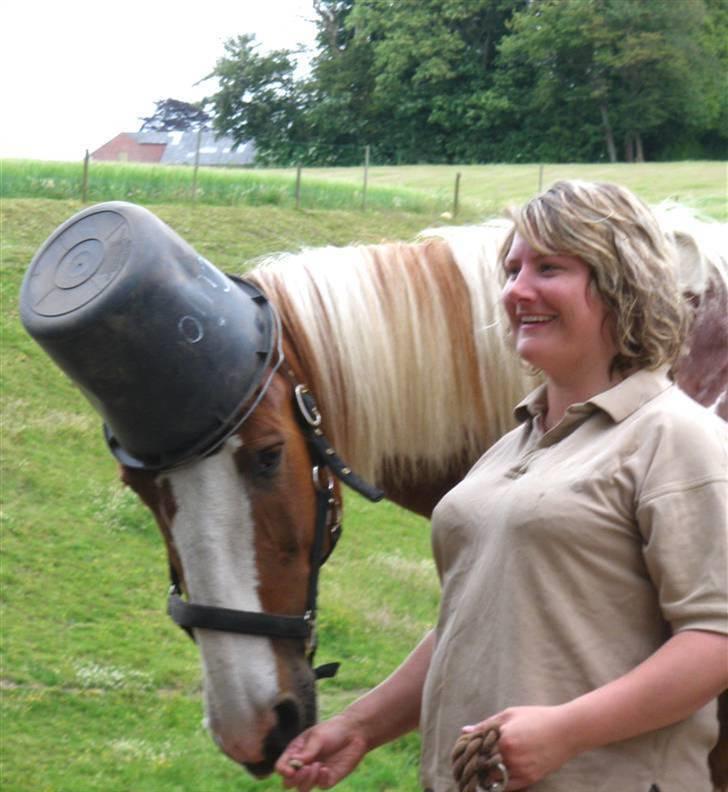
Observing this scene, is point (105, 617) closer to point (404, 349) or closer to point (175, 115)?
point (404, 349)

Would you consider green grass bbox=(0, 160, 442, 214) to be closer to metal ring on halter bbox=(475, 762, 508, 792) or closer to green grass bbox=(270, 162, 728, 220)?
green grass bbox=(270, 162, 728, 220)

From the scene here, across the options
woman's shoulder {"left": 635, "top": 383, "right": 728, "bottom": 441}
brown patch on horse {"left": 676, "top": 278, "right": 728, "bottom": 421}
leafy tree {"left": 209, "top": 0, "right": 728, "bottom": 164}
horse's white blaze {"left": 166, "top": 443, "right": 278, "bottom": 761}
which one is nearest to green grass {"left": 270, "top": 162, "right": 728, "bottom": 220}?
leafy tree {"left": 209, "top": 0, "right": 728, "bottom": 164}

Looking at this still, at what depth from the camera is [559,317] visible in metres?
1.93

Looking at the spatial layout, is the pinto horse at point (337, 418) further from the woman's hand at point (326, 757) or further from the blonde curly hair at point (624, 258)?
the blonde curly hair at point (624, 258)

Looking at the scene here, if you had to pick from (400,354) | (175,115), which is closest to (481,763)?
(400,354)

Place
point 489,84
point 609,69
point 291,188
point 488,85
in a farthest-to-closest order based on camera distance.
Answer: point 489,84, point 488,85, point 609,69, point 291,188

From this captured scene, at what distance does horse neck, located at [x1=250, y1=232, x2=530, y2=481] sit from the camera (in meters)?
3.12

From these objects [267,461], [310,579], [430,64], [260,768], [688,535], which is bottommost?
[260,768]

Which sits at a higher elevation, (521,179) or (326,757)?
(521,179)

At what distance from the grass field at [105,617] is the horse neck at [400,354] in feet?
3.22

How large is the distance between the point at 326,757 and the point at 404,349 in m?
1.15

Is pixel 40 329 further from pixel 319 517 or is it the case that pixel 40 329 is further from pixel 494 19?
pixel 494 19

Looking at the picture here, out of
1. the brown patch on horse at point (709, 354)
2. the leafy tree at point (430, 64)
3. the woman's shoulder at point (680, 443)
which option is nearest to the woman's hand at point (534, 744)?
the woman's shoulder at point (680, 443)

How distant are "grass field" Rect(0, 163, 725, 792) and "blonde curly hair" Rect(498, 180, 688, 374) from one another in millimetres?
1958
